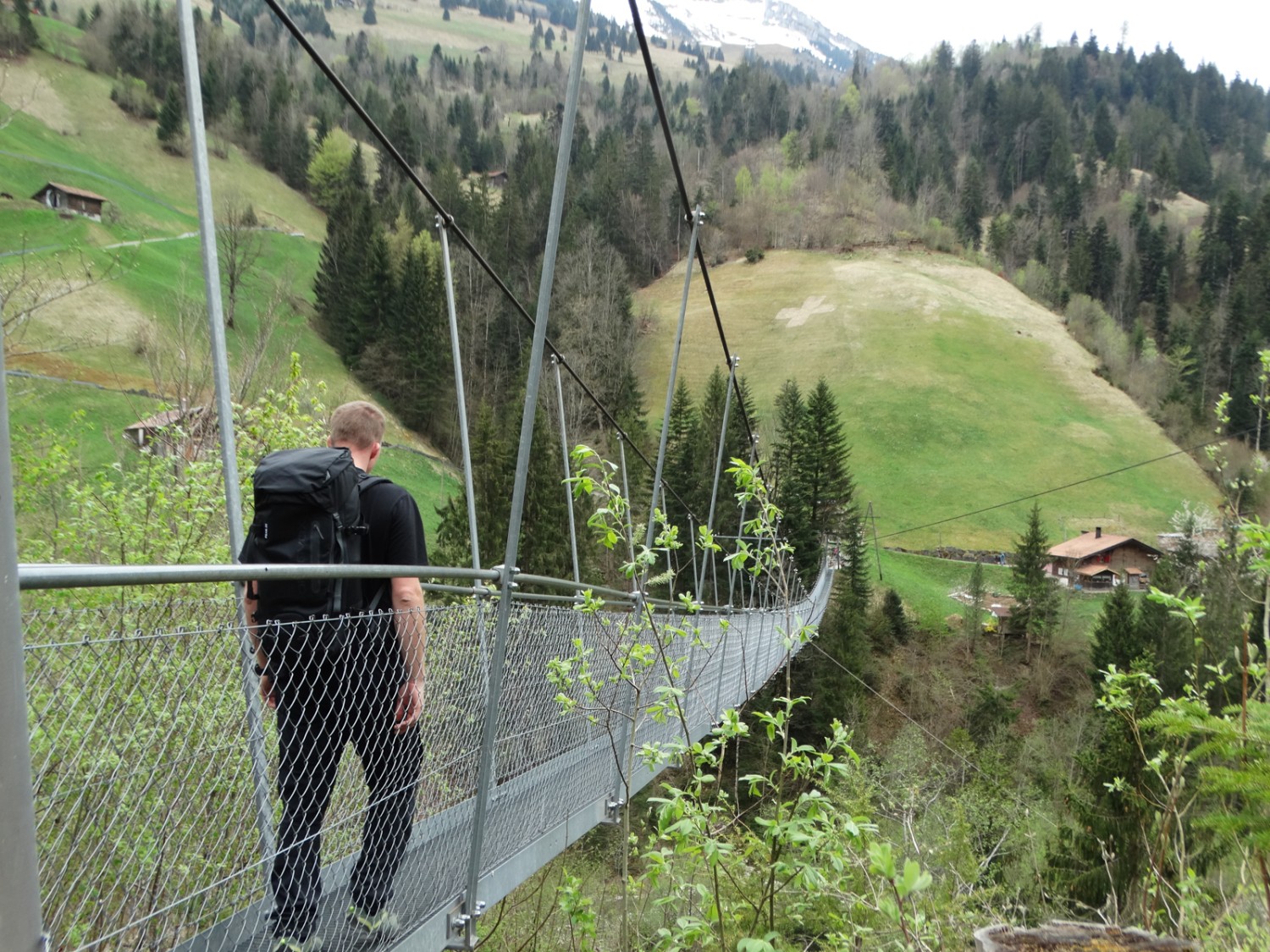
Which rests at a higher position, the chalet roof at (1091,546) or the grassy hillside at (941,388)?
the grassy hillside at (941,388)

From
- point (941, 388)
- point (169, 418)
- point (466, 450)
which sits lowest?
point (941, 388)

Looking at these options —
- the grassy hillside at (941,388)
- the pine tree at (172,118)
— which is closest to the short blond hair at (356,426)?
the pine tree at (172,118)

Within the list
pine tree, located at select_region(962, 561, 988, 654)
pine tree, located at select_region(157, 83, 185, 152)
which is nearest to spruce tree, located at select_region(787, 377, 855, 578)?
pine tree, located at select_region(962, 561, 988, 654)

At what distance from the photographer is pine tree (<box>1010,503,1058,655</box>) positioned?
27.8 meters

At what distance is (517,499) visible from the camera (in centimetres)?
193

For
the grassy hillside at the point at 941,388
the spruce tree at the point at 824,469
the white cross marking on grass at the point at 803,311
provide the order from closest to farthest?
the spruce tree at the point at 824,469
the grassy hillside at the point at 941,388
the white cross marking on grass at the point at 803,311

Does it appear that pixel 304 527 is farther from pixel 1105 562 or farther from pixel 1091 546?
pixel 1105 562

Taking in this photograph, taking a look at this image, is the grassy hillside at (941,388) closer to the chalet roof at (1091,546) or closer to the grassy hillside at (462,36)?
the chalet roof at (1091,546)

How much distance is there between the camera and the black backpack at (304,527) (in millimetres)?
1619

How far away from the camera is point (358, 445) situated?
1984 millimetres

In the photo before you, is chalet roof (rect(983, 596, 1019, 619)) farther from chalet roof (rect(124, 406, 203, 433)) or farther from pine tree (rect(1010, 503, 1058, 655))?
chalet roof (rect(124, 406, 203, 433))

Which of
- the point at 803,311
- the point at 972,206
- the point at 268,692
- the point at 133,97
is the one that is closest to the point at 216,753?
the point at 268,692

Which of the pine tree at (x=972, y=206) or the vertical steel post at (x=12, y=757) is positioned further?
the pine tree at (x=972, y=206)

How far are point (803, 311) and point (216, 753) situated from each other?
43.4 meters
